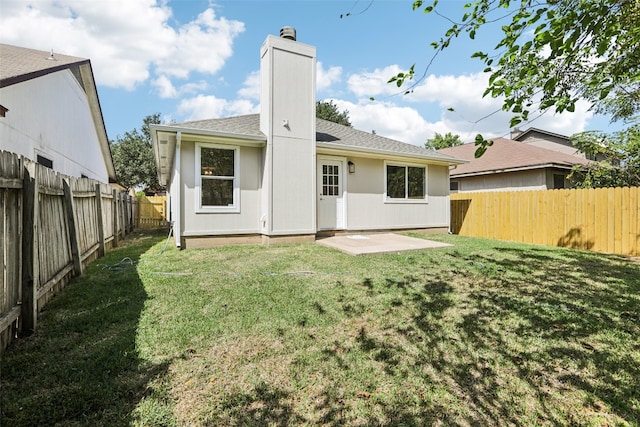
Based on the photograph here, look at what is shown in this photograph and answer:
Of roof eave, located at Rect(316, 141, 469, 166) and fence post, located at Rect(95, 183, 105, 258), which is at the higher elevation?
roof eave, located at Rect(316, 141, 469, 166)

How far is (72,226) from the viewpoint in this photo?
4707 mm

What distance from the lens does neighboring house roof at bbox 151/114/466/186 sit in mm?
7602

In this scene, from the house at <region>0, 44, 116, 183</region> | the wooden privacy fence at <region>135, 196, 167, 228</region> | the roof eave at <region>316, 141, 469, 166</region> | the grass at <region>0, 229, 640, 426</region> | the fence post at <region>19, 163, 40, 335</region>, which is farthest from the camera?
the wooden privacy fence at <region>135, 196, 167, 228</region>

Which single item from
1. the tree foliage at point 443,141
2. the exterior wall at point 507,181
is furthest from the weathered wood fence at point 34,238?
the tree foliage at point 443,141

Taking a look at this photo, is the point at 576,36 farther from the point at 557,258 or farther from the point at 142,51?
the point at 142,51

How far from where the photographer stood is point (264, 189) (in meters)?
8.14

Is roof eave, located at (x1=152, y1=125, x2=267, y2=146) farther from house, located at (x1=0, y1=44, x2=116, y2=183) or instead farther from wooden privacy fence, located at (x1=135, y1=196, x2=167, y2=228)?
wooden privacy fence, located at (x1=135, y1=196, x2=167, y2=228)

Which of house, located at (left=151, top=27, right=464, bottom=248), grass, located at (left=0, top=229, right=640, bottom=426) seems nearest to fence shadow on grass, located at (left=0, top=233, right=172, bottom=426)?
grass, located at (left=0, top=229, right=640, bottom=426)

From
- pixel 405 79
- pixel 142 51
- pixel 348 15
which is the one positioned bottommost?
pixel 405 79

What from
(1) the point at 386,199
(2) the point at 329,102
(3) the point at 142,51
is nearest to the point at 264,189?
(1) the point at 386,199

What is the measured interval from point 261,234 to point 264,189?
1.23 meters

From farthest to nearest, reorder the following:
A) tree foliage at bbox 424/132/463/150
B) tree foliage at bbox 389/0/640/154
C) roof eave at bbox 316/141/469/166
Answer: tree foliage at bbox 424/132/463/150 < roof eave at bbox 316/141/469/166 < tree foliage at bbox 389/0/640/154

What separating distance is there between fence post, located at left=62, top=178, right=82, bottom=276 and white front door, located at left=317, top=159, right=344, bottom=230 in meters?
5.94

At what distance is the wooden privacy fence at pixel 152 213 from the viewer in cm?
1712
